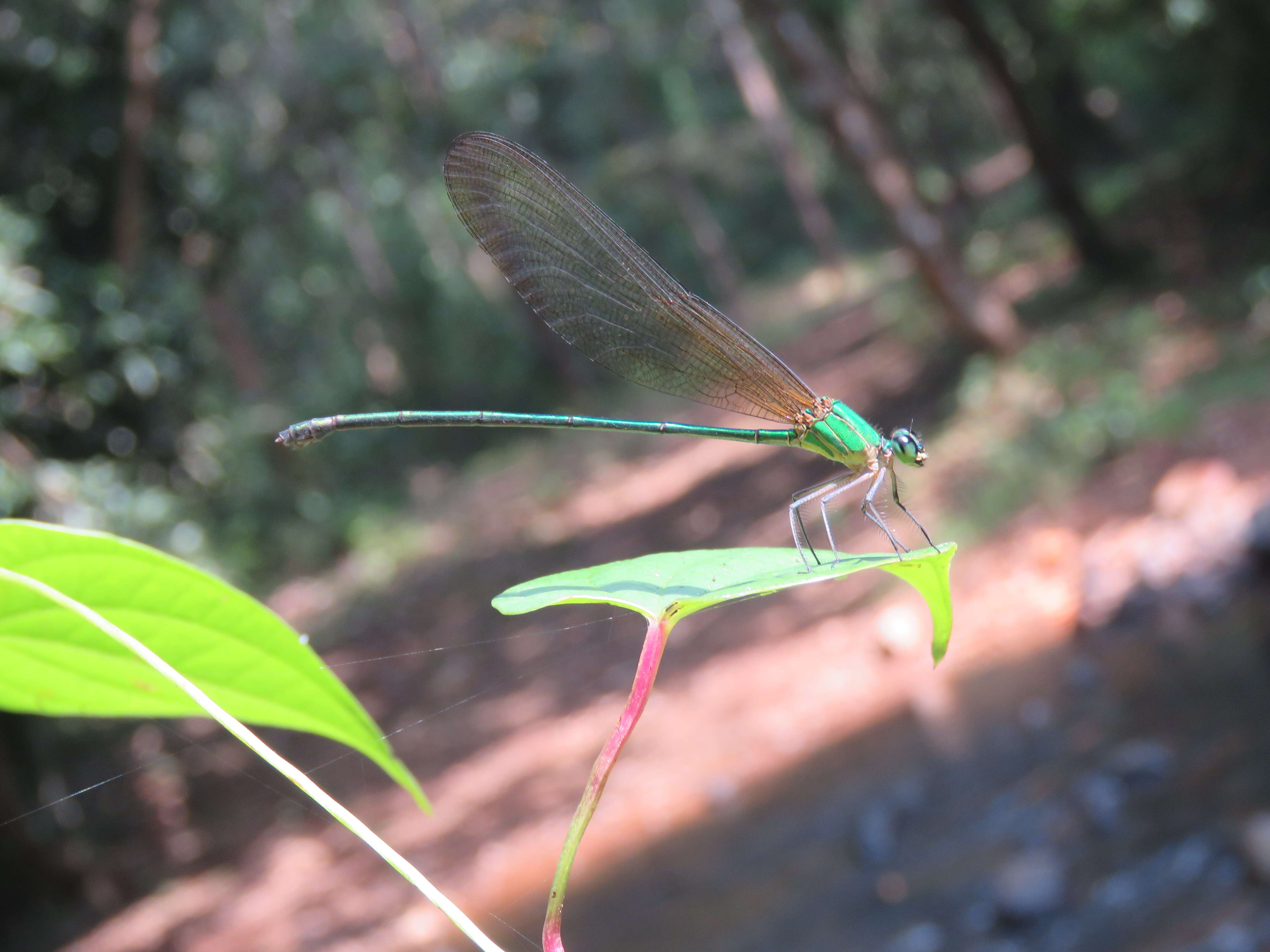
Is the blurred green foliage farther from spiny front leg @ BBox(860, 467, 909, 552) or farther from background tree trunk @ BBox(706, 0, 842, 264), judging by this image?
spiny front leg @ BBox(860, 467, 909, 552)

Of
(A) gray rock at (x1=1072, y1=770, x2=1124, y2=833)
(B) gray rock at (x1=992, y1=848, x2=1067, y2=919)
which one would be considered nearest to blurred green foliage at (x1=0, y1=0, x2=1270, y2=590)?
(B) gray rock at (x1=992, y1=848, x2=1067, y2=919)

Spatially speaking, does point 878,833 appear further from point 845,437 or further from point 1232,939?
point 845,437

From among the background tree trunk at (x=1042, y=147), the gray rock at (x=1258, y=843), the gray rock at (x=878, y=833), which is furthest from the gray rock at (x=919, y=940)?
the background tree trunk at (x=1042, y=147)

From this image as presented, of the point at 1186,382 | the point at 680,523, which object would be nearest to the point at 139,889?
the point at 680,523

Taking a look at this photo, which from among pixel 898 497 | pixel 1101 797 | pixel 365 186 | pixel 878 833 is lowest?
pixel 898 497

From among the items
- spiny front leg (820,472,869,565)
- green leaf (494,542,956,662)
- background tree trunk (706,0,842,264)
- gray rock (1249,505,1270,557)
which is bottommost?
green leaf (494,542,956,662)

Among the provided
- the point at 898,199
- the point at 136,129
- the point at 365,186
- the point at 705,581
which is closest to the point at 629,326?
the point at 705,581

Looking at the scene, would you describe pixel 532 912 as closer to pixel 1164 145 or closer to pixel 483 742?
pixel 483 742

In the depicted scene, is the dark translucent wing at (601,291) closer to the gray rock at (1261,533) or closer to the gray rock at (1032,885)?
the gray rock at (1032,885)
